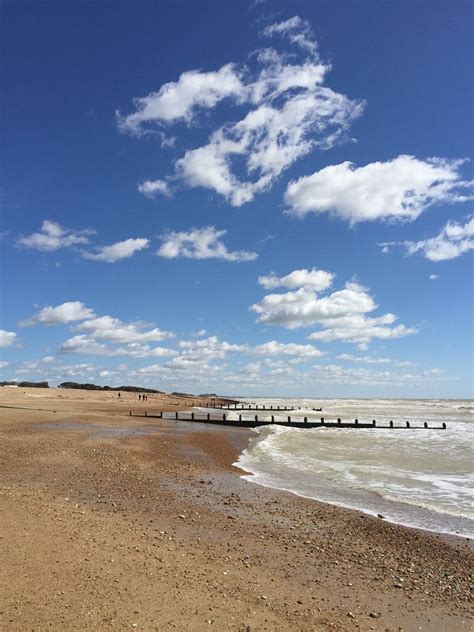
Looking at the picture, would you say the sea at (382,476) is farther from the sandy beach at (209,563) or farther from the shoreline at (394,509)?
the sandy beach at (209,563)

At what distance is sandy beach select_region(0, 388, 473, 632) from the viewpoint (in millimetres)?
→ 6016

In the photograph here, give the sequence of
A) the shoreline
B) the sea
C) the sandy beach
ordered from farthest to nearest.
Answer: the sea
the shoreline
the sandy beach

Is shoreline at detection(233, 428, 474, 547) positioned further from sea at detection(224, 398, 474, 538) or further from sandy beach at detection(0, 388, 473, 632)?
sandy beach at detection(0, 388, 473, 632)

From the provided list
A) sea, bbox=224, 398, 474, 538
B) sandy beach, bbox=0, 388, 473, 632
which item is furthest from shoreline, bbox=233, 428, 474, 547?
sandy beach, bbox=0, 388, 473, 632

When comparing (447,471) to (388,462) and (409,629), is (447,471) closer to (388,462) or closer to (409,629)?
(388,462)

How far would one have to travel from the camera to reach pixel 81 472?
1525 centimetres

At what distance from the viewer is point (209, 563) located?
7.84 metres

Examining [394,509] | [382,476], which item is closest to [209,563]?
[394,509]

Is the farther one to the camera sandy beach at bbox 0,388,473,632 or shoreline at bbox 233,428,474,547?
shoreline at bbox 233,428,474,547

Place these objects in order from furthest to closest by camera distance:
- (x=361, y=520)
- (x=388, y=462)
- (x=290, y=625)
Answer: (x=388, y=462), (x=361, y=520), (x=290, y=625)

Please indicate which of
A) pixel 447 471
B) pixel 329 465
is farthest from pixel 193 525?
pixel 447 471

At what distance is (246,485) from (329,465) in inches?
296

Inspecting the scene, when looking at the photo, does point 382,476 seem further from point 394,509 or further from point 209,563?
point 209,563

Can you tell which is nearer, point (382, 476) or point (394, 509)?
point (394, 509)
